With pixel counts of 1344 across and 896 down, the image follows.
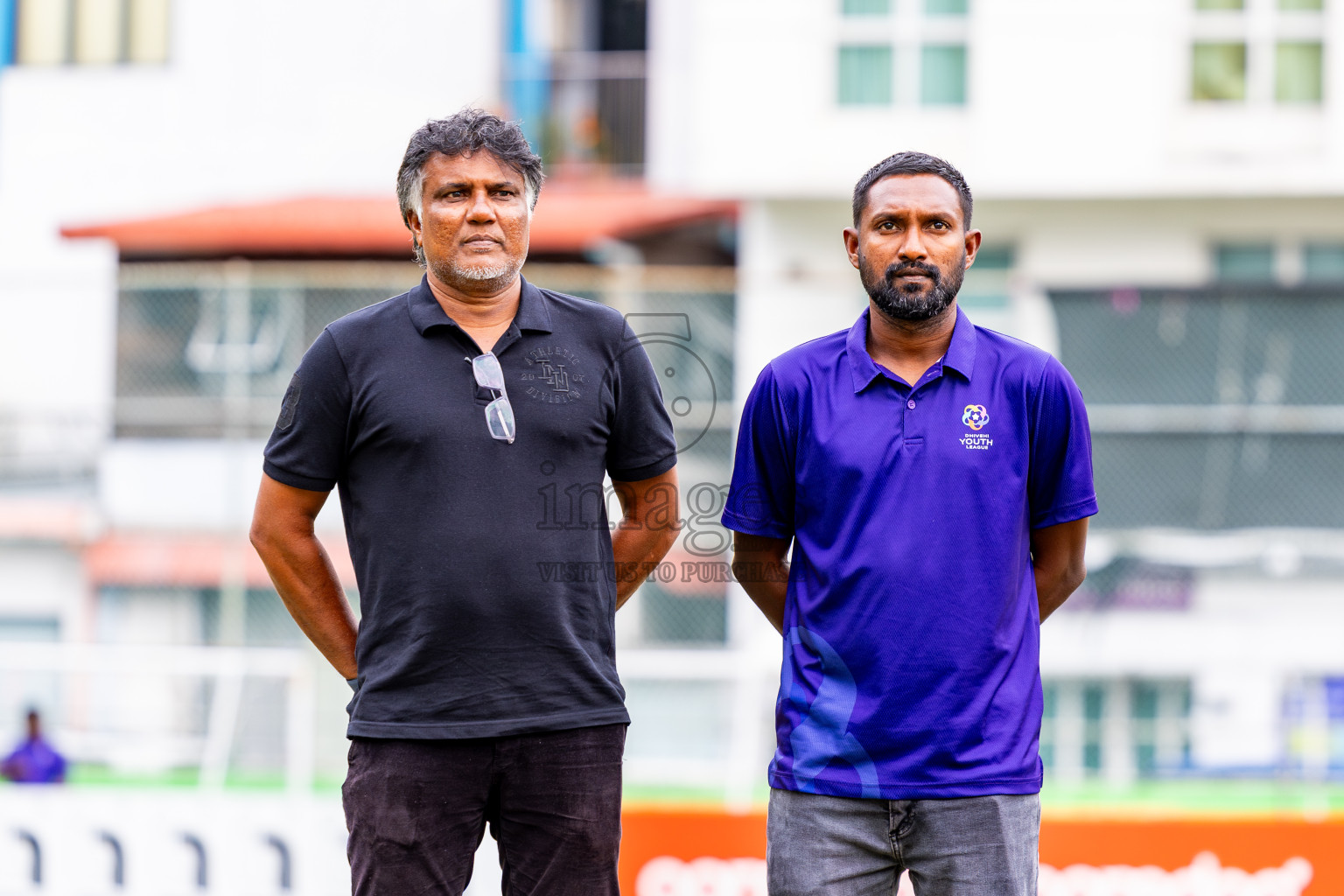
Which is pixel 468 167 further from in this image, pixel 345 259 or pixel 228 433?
pixel 345 259

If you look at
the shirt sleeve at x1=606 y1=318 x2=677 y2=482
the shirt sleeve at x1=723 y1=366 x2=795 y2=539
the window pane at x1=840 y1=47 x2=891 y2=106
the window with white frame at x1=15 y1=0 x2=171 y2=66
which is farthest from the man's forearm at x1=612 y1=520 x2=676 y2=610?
the window with white frame at x1=15 y1=0 x2=171 y2=66

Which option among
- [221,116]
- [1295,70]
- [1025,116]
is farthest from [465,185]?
[221,116]

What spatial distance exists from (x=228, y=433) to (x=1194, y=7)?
809cm

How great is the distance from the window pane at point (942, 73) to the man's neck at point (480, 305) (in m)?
9.77

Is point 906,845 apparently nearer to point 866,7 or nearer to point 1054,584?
point 1054,584

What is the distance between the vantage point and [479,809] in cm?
283

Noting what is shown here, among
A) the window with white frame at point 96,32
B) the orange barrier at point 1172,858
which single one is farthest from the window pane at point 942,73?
the orange barrier at point 1172,858

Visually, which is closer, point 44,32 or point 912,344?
point 912,344

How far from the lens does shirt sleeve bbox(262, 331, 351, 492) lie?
284 cm

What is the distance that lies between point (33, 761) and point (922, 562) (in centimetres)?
707

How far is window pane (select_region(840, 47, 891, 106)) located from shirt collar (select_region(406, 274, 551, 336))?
378 inches

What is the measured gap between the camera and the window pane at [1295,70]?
464 inches

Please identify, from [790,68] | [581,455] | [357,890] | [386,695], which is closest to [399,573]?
[386,695]

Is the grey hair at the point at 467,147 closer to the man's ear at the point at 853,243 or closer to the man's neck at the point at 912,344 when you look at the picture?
the man's ear at the point at 853,243
